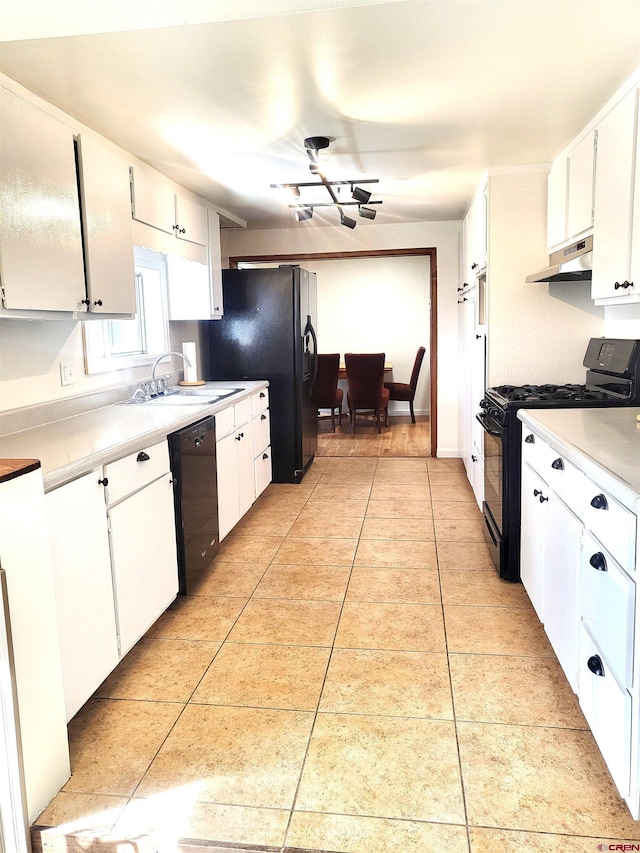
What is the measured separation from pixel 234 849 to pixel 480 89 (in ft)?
8.71

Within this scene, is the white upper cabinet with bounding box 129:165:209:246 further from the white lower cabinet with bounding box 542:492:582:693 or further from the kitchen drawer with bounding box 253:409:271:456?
the white lower cabinet with bounding box 542:492:582:693

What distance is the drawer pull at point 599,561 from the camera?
1.63 m

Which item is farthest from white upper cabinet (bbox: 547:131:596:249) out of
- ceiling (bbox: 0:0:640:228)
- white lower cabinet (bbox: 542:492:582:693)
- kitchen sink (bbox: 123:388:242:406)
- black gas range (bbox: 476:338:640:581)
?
kitchen sink (bbox: 123:388:242:406)

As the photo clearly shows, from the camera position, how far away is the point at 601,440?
6.70 ft

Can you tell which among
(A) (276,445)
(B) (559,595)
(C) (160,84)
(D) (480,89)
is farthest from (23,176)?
(A) (276,445)

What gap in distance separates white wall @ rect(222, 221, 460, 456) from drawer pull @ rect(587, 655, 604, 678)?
4146 mm

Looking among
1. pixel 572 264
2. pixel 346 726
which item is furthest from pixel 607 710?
pixel 572 264

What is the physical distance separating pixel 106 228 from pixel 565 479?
2109 mm

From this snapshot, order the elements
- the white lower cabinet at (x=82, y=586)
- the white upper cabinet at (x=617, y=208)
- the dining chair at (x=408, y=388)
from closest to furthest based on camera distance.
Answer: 1. the white lower cabinet at (x=82, y=586)
2. the white upper cabinet at (x=617, y=208)
3. the dining chair at (x=408, y=388)

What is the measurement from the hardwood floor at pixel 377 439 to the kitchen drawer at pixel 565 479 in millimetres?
3771

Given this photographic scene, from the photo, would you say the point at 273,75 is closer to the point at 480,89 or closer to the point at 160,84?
the point at 160,84

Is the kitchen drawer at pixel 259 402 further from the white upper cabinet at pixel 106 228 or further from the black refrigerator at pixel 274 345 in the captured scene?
the white upper cabinet at pixel 106 228

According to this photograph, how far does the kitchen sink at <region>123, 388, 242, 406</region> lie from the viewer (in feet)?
11.5

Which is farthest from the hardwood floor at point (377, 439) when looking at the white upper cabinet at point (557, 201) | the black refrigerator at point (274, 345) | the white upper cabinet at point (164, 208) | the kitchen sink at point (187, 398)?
the white upper cabinet at point (557, 201)
